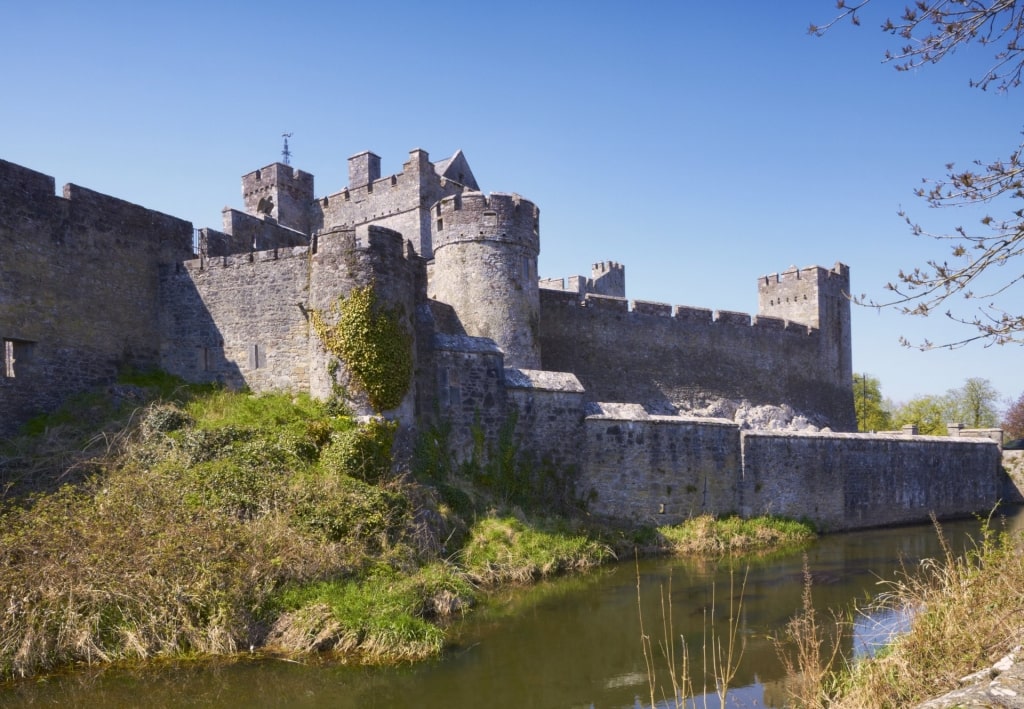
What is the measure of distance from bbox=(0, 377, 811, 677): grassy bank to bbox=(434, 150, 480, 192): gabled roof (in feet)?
49.4

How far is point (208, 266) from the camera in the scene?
60.1 feet

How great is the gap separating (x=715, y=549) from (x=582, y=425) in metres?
4.12

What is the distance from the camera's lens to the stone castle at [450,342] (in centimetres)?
1617

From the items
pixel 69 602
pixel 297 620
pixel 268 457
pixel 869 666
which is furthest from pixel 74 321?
pixel 869 666

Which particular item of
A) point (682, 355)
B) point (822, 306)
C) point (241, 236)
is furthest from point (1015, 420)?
point (241, 236)

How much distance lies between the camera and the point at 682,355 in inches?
1098

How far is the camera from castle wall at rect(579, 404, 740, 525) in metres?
19.1

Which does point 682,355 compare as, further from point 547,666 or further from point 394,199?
point 547,666

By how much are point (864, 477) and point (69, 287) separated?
824 inches

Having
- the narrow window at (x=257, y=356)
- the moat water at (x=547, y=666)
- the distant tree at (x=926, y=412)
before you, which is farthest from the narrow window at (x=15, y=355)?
the distant tree at (x=926, y=412)

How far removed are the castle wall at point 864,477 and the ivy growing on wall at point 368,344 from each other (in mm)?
9740

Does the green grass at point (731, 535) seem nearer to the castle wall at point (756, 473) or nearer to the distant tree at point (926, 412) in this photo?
the castle wall at point (756, 473)

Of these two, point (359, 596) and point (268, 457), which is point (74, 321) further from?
point (359, 596)

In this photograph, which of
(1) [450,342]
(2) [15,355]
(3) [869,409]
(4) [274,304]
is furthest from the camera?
A: (3) [869,409]
